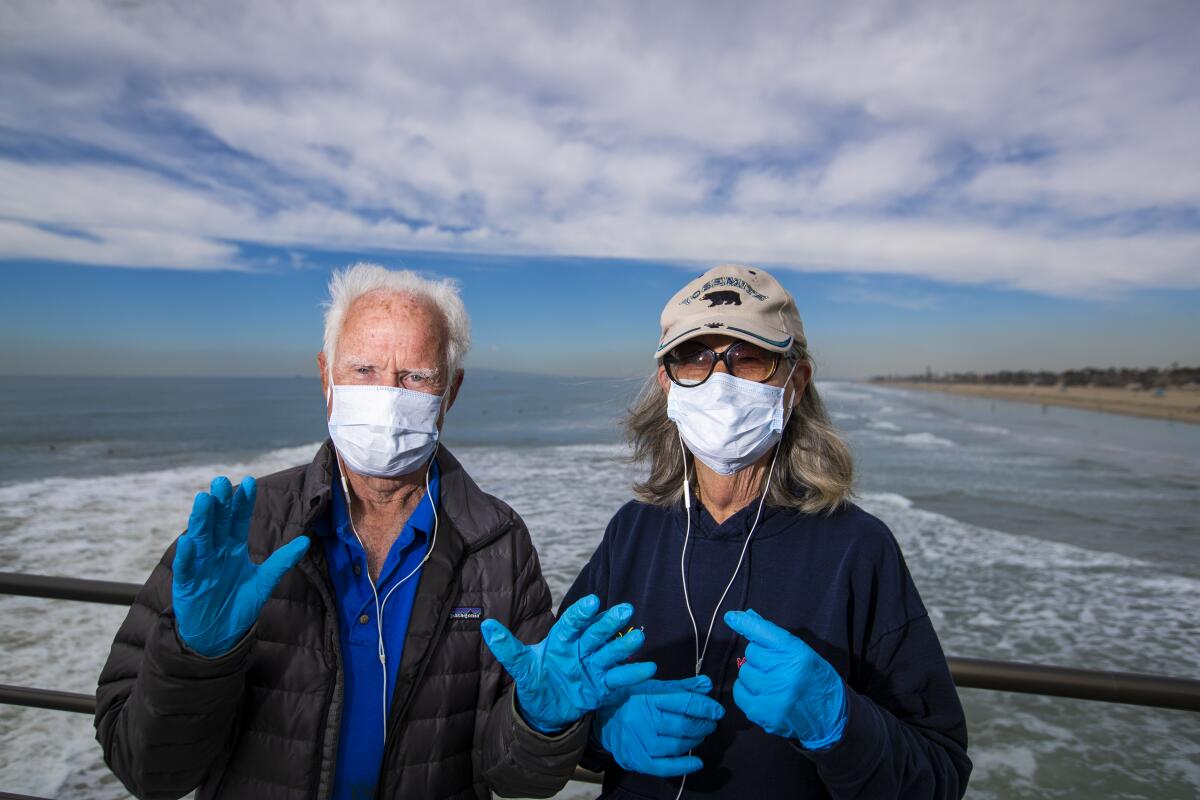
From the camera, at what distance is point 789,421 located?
6.41ft

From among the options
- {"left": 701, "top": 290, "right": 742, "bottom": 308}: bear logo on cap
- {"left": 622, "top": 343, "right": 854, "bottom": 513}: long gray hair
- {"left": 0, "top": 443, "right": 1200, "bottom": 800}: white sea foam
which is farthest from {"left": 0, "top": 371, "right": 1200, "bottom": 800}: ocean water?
{"left": 701, "top": 290, "right": 742, "bottom": 308}: bear logo on cap

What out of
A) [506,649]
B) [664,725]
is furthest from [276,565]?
[664,725]

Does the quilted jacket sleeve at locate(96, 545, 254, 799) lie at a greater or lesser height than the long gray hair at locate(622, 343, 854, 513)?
lesser

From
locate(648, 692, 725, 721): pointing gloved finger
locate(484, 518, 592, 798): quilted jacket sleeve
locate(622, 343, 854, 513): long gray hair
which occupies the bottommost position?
locate(484, 518, 592, 798): quilted jacket sleeve

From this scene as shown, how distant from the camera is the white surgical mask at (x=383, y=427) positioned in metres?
1.92

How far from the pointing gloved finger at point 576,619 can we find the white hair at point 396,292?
38.2 inches

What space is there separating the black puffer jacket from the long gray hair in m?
0.48

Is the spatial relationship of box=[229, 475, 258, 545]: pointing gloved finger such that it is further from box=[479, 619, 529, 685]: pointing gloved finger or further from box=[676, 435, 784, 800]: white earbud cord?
box=[676, 435, 784, 800]: white earbud cord

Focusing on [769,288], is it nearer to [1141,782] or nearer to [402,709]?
[402,709]

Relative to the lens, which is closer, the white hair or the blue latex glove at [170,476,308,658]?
the blue latex glove at [170,476,308,658]

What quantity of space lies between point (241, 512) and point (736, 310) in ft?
4.19

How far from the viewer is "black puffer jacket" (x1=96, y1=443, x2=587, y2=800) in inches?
57.2

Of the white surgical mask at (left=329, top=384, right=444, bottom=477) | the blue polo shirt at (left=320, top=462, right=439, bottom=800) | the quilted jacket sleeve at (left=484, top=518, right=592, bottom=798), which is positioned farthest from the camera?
the white surgical mask at (left=329, top=384, right=444, bottom=477)

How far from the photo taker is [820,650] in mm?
1488
